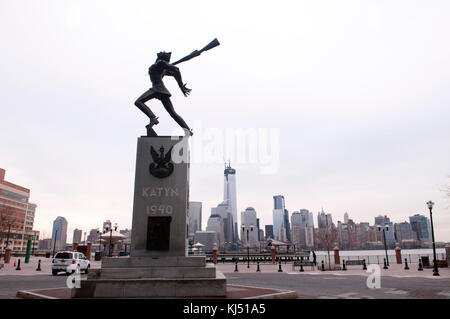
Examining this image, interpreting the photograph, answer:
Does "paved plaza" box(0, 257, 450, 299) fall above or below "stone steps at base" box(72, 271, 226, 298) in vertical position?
below

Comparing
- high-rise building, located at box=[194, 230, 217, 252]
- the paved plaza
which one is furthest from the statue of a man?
high-rise building, located at box=[194, 230, 217, 252]

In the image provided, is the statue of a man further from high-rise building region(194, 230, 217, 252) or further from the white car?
high-rise building region(194, 230, 217, 252)

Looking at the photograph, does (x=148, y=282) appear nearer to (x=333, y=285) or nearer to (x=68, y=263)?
(x=333, y=285)

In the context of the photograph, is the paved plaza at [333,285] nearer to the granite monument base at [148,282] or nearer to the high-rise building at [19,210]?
the granite monument base at [148,282]

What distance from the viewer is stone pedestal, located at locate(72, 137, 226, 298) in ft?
25.6

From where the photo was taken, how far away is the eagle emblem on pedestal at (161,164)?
9492mm

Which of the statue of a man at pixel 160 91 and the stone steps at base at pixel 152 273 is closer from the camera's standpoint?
the stone steps at base at pixel 152 273

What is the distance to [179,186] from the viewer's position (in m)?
9.47

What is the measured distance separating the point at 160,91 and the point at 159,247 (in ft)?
16.4

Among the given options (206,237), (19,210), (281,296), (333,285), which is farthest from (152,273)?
(206,237)

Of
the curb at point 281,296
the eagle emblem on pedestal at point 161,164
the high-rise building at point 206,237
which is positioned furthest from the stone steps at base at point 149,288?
the high-rise building at point 206,237

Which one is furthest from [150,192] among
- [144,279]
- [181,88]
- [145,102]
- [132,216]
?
[181,88]

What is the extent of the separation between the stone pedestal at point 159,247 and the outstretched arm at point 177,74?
2.06 meters

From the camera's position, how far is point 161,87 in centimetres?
1052
